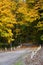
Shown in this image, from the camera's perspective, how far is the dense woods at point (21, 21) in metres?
33.5

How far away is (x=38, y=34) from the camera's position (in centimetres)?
3769

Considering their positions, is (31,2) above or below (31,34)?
above

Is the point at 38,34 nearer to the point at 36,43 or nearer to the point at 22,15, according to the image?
the point at 36,43

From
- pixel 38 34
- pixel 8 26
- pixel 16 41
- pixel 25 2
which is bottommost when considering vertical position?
pixel 16 41

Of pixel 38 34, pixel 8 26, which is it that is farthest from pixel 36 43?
pixel 8 26

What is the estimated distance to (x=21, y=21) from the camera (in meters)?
37.1

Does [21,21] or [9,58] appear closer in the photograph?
[9,58]

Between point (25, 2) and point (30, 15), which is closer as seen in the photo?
point (30, 15)

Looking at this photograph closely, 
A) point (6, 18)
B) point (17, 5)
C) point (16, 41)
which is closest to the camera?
point (6, 18)

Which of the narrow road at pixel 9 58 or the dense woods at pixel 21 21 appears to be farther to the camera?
the dense woods at pixel 21 21

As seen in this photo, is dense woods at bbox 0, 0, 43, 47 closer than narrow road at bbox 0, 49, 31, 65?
No

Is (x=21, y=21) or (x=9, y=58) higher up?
(x=9, y=58)

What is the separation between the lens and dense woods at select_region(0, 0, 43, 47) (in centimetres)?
3352

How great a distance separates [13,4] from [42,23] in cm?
632
